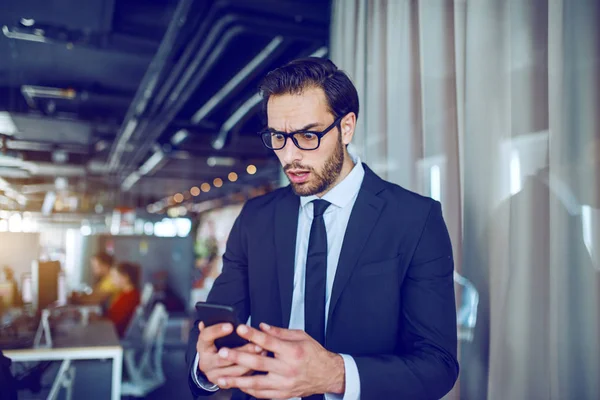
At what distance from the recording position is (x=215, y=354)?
121cm

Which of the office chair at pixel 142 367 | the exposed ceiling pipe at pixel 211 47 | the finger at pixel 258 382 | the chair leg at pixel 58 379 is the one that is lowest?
the office chair at pixel 142 367

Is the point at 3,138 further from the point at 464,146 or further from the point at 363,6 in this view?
the point at 464,146

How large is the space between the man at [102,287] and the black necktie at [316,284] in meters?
5.99

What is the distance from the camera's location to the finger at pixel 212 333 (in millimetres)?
1175

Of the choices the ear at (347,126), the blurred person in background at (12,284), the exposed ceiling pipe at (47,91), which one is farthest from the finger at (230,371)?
the exposed ceiling pipe at (47,91)

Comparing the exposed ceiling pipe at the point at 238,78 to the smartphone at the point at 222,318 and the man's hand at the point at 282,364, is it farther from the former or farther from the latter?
the man's hand at the point at 282,364

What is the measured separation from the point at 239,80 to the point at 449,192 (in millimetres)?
5139

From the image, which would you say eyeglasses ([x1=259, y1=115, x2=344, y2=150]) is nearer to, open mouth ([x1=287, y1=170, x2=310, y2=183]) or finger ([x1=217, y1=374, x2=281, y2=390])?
open mouth ([x1=287, y1=170, x2=310, y2=183])

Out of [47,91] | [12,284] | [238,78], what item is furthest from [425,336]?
[47,91]

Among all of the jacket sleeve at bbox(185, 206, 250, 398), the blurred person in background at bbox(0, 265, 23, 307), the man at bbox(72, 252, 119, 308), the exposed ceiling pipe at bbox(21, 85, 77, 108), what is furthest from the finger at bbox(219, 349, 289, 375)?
the exposed ceiling pipe at bbox(21, 85, 77, 108)

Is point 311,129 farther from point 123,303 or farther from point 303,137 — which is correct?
point 123,303

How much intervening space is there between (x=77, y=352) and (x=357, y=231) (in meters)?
2.66

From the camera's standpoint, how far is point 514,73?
1.70m

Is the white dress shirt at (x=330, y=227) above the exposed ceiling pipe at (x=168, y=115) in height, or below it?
below
